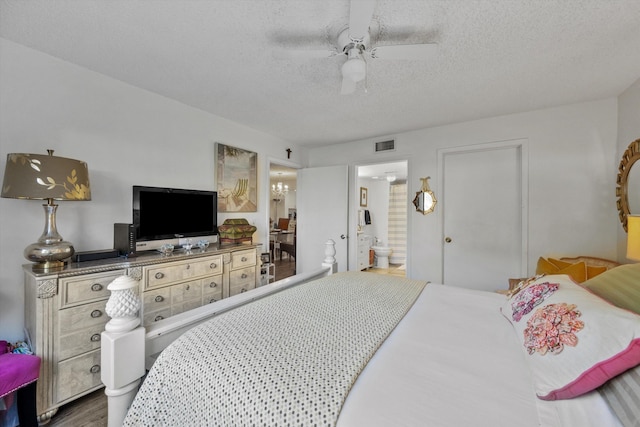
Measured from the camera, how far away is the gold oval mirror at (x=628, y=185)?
81.2 inches

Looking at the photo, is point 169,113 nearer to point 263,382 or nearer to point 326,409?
point 263,382

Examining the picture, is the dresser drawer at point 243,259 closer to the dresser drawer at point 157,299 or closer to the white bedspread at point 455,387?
the dresser drawer at point 157,299

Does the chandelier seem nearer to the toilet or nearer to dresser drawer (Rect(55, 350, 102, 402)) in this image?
the toilet

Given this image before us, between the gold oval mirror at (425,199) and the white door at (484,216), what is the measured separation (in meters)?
0.15

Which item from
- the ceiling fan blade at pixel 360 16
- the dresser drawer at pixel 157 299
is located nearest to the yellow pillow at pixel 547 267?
the ceiling fan blade at pixel 360 16

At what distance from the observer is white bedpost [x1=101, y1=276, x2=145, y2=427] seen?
0.91m

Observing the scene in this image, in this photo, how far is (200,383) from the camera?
0.81 m

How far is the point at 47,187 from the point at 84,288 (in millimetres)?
662

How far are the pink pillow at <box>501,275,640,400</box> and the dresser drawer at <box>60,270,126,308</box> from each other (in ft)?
7.57

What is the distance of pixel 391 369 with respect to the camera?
0.84 m

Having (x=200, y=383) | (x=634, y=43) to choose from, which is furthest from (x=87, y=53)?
(x=634, y=43)

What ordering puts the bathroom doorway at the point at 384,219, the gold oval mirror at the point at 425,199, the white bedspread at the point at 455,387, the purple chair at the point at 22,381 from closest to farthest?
the white bedspread at the point at 455,387 → the purple chair at the point at 22,381 → the gold oval mirror at the point at 425,199 → the bathroom doorway at the point at 384,219

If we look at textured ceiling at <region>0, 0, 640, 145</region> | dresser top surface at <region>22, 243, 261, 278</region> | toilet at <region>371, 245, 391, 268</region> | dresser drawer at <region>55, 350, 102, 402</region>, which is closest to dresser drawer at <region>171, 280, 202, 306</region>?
dresser top surface at <region>22, 243, 261, 278</region>

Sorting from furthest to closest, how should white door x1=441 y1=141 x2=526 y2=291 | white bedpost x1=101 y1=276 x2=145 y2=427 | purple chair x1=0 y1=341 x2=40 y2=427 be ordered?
white door x1=441 y1=141 x2=526 y2=291
purple chair x1=0 y1=341 x2=40 y2=427
white bedpost x1=101 y1=276 x2=145 y2=427
